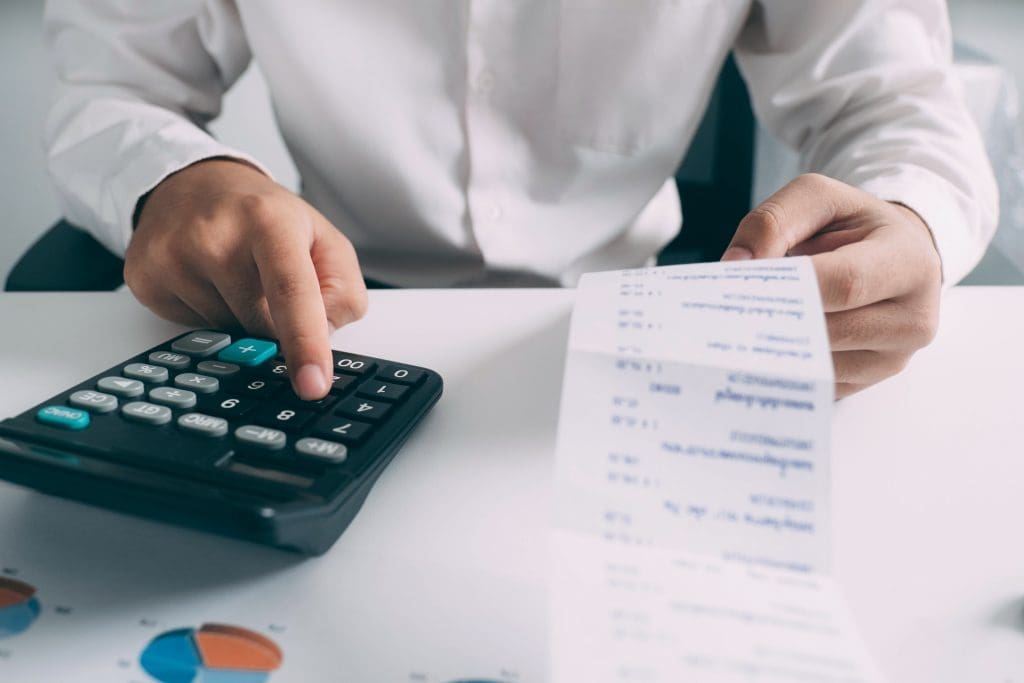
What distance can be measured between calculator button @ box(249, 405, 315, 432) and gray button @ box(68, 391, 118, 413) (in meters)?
0.05

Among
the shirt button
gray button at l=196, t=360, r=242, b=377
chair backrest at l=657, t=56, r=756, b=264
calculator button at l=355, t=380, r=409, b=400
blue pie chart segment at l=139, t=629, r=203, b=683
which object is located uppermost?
the shirt button

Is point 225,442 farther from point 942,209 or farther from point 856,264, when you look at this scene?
point 942,209

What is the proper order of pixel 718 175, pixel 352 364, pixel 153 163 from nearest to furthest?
pixel 352 364, pixel 153 163, pixel 718 175

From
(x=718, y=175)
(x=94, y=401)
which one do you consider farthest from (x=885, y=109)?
(x=94, y=401)

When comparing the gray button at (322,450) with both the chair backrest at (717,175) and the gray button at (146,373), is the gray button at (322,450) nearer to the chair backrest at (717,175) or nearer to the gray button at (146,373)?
the gray button at (146,373)

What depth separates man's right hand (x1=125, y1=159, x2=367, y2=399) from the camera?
1.00 feet

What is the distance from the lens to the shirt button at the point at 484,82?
0.50m

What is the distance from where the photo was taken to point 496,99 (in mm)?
518

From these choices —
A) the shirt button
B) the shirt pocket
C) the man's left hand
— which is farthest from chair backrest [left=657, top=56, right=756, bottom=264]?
the man's left hand

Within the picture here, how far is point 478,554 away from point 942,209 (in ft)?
1.04

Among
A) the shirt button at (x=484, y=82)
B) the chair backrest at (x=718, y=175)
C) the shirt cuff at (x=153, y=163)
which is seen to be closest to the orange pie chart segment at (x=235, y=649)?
the shirt cuff at (x=153, y=163)

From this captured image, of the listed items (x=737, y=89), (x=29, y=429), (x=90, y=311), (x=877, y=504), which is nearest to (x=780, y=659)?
(x=877, y=504)

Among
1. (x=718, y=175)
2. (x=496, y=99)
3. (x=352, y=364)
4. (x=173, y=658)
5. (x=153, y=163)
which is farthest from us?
(x=718, y=175)

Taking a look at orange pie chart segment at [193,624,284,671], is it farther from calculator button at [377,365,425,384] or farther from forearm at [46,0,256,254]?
forearm at [46,0,256,254]
